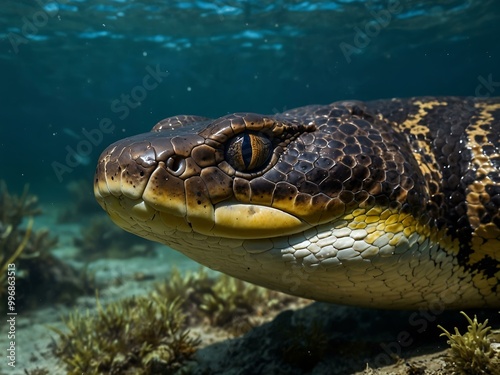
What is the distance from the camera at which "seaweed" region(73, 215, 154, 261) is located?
12.2 meters

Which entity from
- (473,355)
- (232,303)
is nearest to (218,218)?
(473,355)

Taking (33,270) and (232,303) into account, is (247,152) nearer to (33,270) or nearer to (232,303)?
(232,303)

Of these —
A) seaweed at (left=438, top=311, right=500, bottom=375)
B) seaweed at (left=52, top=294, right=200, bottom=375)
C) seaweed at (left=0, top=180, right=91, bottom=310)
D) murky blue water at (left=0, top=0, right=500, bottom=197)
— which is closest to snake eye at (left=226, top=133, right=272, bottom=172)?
seaweed at (left=438, top=311, right=500, bottom=375)

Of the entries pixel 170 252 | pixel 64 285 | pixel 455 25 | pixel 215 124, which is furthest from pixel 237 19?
pixel 215 124

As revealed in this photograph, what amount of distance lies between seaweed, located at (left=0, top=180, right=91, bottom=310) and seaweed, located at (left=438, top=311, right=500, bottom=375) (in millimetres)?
6583

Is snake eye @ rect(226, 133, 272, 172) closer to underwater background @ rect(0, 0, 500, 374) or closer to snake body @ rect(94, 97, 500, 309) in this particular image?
snake body @ rect(94, 97, 500, 309)

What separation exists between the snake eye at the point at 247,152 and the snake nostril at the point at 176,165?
301mm

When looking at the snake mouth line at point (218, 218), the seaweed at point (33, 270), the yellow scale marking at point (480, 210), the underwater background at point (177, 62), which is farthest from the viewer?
the underwater background at point (177, 62)

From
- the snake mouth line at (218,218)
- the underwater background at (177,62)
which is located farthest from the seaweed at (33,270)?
the snake mouth line at (218,218)

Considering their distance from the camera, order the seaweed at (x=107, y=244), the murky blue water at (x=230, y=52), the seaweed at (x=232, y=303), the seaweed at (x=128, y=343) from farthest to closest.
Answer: the murky blue water at (x=230, y=52) < the seaweed at (x=107, y=244) < the seaweed at (x=232, y=303) < the seaweed at (x=128, y=343)

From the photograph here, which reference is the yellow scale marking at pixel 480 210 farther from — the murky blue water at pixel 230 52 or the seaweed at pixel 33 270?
the murky blue water at pixel 230 52

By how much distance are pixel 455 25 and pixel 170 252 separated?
20348 millimetres

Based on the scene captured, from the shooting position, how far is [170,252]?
13.0 m

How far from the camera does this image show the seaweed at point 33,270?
22.6ft
